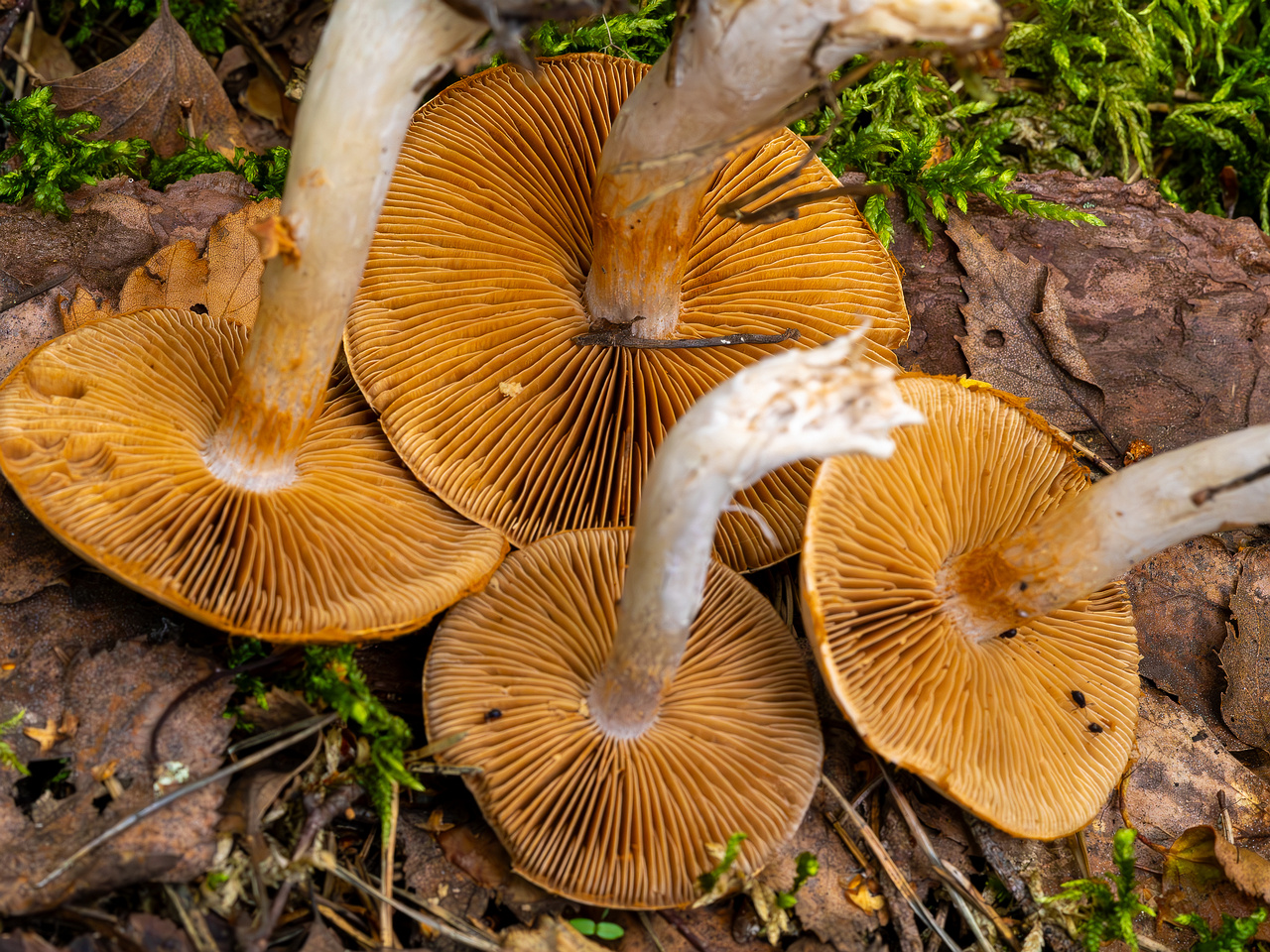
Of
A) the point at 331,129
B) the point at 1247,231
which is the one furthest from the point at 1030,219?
the point at 331,129

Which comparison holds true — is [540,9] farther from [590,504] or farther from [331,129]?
[590,504]

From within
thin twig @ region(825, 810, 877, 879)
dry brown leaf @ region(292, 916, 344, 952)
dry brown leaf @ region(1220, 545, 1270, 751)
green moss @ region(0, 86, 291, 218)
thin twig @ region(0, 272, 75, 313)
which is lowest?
dry brown leaf @ region(1220, 545, 1270, 751)

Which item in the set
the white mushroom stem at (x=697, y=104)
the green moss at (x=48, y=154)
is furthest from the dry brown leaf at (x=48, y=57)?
the white mushroom stem at (x=697, y=104)

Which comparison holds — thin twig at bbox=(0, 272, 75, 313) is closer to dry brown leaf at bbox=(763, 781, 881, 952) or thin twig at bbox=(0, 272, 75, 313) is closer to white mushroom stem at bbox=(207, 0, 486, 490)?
white mushroom stem at bbox=(207, 0, 486, 490)

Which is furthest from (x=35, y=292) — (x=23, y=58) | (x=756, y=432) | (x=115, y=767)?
(x=756, y=432)

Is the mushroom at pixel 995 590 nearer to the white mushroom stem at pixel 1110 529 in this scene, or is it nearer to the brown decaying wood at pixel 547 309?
the white mushroom stem at pixel 1110 529

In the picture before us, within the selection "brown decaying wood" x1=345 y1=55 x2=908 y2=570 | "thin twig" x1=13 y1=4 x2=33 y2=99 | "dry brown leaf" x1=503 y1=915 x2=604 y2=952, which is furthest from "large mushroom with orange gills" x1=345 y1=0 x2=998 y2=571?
"thin twig" x1=13 y1=4 x2=33 y2=99

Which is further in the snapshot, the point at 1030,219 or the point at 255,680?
the point at 1030,219
